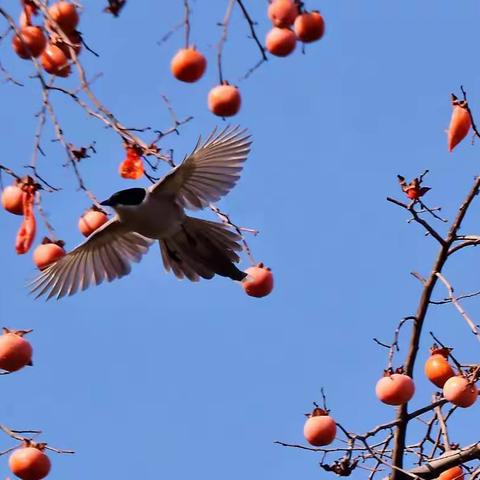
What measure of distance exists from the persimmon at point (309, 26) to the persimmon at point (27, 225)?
919 millimetres

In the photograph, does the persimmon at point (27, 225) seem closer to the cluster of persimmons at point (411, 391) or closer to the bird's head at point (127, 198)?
the bird's head at point (127, 198)

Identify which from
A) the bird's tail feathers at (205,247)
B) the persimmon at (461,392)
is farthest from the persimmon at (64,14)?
the persimmon at (461,392)

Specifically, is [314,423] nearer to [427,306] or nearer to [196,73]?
[427,306]

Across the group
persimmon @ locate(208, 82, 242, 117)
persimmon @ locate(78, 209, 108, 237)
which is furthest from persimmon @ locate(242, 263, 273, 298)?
persimmon @ locate(208, 82, 242, 117)

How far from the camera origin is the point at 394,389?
409 cm

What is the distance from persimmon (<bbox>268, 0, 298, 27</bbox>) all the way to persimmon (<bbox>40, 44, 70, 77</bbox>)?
2.03 feet

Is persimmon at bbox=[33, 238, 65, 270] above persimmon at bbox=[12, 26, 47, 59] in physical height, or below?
above

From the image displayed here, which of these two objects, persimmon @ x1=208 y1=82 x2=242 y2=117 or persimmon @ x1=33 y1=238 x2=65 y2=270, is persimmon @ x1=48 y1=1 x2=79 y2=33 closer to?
persimmon @ x1=208 y1=82 x2=242 y2=117

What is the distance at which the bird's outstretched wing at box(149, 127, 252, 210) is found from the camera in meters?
4.49

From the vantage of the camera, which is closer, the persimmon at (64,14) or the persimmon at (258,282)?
the persimmon at (64,14)

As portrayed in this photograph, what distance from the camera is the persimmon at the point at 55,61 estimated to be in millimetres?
3287

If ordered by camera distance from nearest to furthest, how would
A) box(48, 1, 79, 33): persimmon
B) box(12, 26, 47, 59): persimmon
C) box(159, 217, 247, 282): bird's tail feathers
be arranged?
box(12, 26, 47, 59): persimmon → box(48, 1, 79, 33): persimmon → box(159, 217, 247, 282): bird's tail feathers

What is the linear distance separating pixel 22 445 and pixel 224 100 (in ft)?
4.32

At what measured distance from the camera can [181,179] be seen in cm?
454
